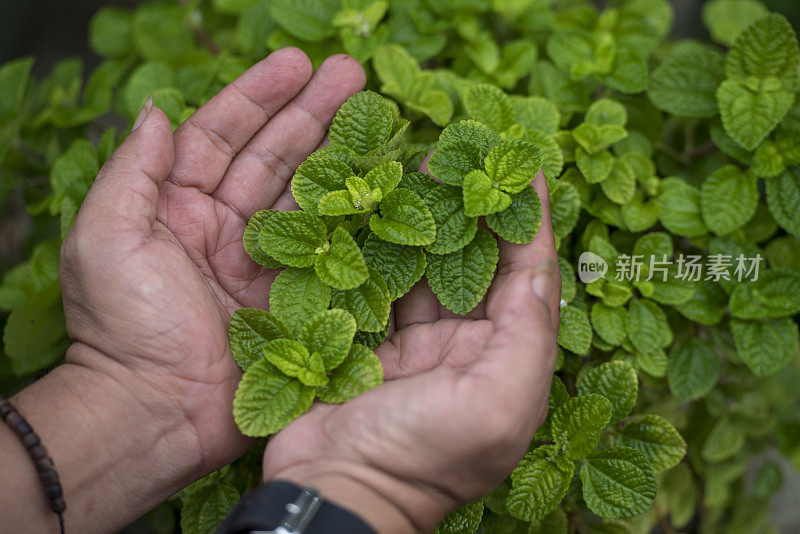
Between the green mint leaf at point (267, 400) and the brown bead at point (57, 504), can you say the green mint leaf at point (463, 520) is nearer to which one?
the green mint leaf at point (267, 400)

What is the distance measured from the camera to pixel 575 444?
4.00ft

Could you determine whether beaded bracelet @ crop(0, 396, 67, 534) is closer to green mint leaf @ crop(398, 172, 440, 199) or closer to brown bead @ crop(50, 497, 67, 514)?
brown bead @ crop(50, 497, 67, 514)

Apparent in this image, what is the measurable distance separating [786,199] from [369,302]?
977 millimetres

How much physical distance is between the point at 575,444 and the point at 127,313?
0.84 m

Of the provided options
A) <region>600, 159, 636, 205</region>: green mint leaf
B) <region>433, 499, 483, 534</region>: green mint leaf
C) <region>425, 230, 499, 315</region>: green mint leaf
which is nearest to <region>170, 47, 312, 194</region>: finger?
<region>425, 230, 499, 315</region>: green mint leaf

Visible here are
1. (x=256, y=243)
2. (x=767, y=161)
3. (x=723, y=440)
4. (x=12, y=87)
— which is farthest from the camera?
(x=12, y=87)

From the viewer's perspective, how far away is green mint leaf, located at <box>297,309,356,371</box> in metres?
1.14

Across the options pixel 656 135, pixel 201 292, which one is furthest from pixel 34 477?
pixel 656 135

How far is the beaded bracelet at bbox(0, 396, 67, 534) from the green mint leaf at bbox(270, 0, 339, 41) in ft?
3.39

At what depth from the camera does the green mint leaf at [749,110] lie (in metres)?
1.41

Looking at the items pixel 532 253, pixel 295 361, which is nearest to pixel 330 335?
pixel 295 361

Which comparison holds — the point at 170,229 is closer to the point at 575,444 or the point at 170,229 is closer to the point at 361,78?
the point at 361,78

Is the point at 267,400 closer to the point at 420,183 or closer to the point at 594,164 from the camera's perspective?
the point at 420,183

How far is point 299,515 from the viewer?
0.93 metres
